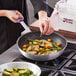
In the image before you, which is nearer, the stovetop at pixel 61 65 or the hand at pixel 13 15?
the stovetop at pixel 61 65

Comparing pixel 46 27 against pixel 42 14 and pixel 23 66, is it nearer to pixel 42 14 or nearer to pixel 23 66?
pixel 42 14

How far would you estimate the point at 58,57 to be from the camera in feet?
4.79

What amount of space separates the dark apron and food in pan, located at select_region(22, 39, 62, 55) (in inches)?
20.4

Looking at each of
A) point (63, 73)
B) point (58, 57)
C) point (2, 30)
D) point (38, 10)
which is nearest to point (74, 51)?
point (58, 57)

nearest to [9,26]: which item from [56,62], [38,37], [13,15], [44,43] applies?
[13,15]

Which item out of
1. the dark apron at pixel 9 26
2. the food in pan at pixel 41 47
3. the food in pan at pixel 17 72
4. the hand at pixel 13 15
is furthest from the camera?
the dark apron at pixel 9 26

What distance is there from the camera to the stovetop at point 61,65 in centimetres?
126

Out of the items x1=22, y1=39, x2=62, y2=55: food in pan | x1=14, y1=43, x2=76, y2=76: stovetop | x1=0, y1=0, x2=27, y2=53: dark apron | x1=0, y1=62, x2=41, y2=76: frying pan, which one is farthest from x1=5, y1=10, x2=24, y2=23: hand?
x1=0, y1=62, x2=41, y2=76: frying pan

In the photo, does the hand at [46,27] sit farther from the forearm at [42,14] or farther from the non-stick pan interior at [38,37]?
the forearm at [42,14]

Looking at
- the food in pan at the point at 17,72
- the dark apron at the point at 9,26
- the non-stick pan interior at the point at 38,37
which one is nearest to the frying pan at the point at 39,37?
the non-stick pan interior at the point at 38,37

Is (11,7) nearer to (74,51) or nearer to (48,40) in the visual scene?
(48,40)

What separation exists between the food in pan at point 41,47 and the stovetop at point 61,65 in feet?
0.23

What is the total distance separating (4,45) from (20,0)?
0.49 m

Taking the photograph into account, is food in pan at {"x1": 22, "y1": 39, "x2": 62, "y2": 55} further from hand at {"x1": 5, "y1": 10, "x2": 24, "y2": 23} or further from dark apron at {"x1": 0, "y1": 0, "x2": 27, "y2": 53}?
dark apron at {"x1": 0, "y1": 0, "x2": 27, "y2": 53}
